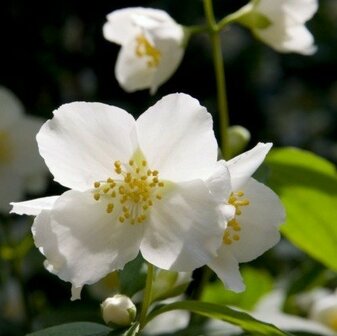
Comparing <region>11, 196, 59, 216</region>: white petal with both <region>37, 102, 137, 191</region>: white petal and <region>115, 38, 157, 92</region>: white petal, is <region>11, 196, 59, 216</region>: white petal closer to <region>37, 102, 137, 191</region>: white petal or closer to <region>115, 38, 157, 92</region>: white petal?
<region>37, 102, 137, 191</region>: white petal

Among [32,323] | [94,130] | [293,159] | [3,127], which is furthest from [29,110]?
[94,130]


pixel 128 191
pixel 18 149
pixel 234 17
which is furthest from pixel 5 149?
pixel 128 191

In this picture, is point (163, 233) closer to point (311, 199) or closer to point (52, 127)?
point (52, 127)

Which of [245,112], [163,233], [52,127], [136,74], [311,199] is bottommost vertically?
[245,112]

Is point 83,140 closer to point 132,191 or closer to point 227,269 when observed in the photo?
point 132,191

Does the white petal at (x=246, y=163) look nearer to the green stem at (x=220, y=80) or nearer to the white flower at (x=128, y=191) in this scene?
the white flower at (x=128, y=191)

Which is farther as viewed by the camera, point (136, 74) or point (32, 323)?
point (32, 323)

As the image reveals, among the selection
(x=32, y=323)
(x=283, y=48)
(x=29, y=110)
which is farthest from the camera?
(x=29, y=110)
